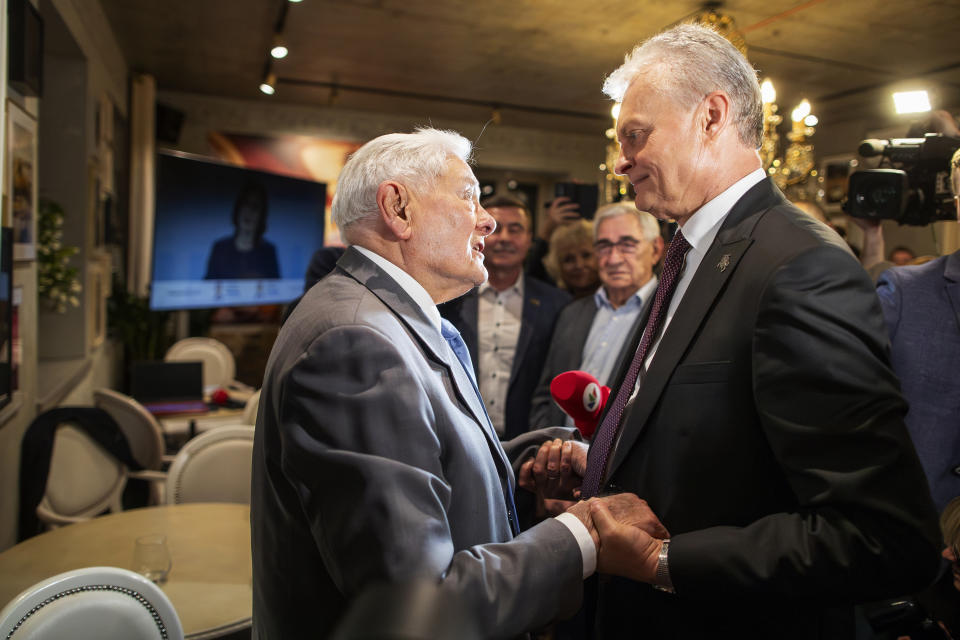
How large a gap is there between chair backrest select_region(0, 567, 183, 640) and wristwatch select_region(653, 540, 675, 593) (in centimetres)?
96

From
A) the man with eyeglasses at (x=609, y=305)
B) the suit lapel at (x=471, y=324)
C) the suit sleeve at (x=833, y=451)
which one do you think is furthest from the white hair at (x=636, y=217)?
the suit sleeve at (x=833, y=451)

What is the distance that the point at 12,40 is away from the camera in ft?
8.05

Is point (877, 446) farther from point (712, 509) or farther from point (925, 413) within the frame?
point (925, 413)

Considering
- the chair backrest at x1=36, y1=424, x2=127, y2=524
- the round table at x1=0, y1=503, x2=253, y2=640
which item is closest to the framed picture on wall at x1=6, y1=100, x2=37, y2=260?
the chair backrest at x1=36, y1=424, x2=127, y2=524

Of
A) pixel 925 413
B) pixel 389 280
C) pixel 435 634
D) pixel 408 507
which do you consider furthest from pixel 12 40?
pixel 925 413

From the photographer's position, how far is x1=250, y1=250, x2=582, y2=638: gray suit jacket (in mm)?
872

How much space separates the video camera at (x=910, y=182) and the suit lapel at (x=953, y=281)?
1.17 feet

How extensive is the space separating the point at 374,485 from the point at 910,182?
1.91 metres

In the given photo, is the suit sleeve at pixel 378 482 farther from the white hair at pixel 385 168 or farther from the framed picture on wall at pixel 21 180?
the framed picture on wall at pixel 21 180

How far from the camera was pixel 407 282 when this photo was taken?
1.20 meters

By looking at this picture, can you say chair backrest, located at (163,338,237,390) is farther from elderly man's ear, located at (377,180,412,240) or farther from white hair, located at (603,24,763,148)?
white hair, located at (603,24,763,148)

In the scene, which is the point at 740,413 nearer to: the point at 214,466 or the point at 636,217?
the point at 636,217

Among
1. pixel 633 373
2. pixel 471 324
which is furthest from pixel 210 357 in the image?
pixel 633 373

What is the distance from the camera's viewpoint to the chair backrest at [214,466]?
2.65m
